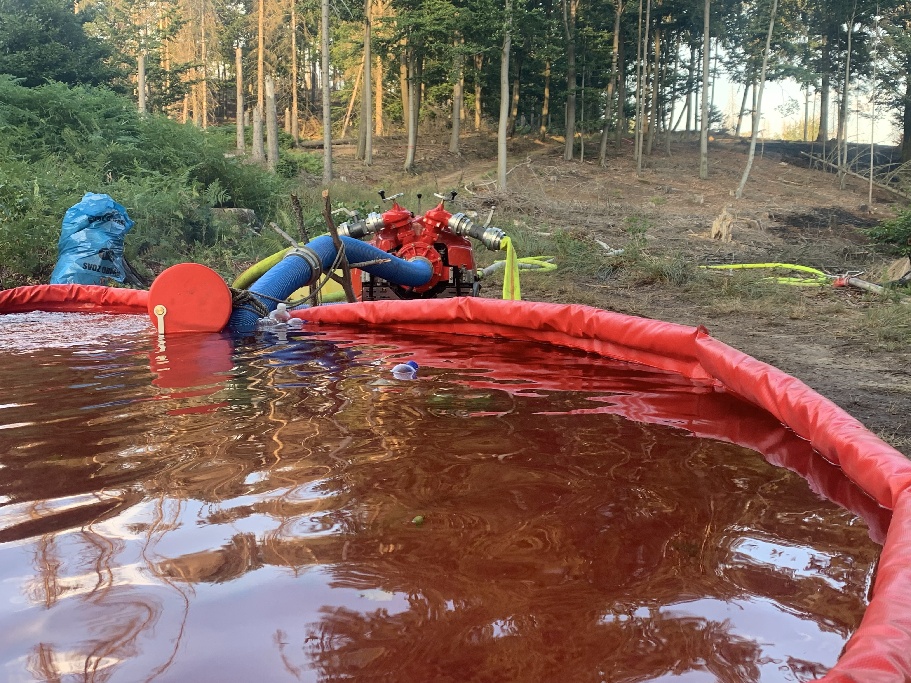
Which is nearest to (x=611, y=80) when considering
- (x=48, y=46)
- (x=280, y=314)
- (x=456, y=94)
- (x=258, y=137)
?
(x=456, y=94)

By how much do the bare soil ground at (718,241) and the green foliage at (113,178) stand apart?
16.5ft

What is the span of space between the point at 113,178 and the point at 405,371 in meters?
10.7

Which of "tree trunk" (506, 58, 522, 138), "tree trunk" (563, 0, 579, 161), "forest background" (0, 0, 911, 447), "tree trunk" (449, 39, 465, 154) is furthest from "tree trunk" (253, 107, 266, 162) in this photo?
"tree trunk" (506, 58, 522, 138)

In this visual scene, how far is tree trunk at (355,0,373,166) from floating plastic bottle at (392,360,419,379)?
21549 mm

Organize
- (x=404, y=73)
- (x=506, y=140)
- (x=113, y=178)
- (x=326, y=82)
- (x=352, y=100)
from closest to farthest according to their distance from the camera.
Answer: (x=113, y=178)
(x=326, y=82)
(x=506, y=140)
(x=404, y=73)
(x=352, y=100)

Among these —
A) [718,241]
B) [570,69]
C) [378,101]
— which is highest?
[570,69]

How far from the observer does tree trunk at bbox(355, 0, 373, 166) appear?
23.6 meters

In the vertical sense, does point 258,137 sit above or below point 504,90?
below

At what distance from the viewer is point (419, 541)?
74.2 inches

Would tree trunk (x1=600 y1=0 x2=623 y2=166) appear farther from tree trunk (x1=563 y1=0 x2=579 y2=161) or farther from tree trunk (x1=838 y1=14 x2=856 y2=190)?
tree trunk (x1=838 y1=14 x2=856 y2=190)

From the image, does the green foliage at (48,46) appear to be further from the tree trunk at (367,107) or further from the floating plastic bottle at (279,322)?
the floating plastic bottle at (279,322)

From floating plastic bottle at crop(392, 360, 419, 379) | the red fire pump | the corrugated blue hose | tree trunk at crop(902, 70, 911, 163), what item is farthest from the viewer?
tree trunk at crop(902, 70, 911, 163)

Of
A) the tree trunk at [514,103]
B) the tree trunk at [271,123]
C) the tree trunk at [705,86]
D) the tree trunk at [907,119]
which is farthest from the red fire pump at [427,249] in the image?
the tree trunk at [907,119]

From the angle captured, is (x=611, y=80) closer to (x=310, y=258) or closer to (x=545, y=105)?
(x=545, y=105)
